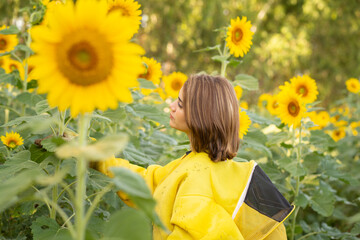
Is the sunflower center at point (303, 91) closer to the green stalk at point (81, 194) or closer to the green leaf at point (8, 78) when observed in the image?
the green leaf at point (8, 78)

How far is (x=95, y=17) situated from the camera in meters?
0.94

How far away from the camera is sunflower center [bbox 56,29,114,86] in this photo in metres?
0.96

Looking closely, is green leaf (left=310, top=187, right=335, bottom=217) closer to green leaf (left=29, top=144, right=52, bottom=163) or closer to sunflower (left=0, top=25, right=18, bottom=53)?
green leaf (left=29, top=144, right=52, bottom=163)

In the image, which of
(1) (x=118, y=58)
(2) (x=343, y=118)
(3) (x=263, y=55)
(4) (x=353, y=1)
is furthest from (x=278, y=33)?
(1) (x=118, y=58)

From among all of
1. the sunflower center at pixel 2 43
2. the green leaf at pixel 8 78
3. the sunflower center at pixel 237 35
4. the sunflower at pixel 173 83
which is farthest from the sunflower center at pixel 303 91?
the sunflower center at pixel 2 43

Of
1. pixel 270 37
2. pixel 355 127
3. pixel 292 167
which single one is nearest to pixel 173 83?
pixel 292 167

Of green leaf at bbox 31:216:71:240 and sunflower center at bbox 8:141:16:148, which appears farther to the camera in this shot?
sunflower center at bbox 8:141:16:148

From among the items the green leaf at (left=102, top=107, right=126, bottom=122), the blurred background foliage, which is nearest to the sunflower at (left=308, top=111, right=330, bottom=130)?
the green leaf at (left=102, top=107, right=126, bottom=122)

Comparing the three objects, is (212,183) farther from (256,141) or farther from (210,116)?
(256,141)

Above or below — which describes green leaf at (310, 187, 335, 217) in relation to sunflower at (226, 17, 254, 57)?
below

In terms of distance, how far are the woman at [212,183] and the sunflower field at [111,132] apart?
159mm

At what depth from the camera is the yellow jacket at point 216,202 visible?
1.49m

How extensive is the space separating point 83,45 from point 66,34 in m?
0.04

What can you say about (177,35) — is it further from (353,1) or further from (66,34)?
(66,34)
